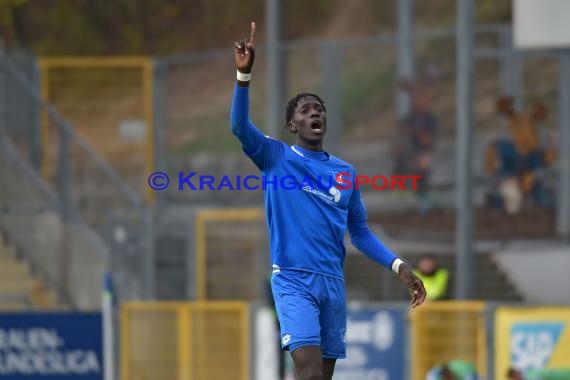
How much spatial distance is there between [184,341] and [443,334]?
272 centimetres

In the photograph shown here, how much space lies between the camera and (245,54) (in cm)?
909

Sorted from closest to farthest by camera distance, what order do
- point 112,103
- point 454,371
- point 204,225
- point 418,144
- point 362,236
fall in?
point 362,236, point 454,371, point 204,225, point 418,144, point 112,103

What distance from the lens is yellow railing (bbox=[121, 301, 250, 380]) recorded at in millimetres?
18141

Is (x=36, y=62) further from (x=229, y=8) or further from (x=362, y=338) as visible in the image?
(x=229, y=8)

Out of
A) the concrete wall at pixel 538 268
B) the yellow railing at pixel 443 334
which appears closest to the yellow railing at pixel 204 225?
the concrete wall at pixel 538 268

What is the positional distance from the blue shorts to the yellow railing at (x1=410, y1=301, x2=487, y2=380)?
23.7 feet

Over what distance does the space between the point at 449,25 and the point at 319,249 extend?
2629 centimetres

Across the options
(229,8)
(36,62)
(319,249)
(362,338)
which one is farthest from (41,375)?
(229,8)

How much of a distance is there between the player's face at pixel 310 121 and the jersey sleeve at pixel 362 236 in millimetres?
462

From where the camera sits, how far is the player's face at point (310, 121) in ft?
31.5

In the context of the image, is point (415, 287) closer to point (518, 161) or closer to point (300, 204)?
point (300, 204)

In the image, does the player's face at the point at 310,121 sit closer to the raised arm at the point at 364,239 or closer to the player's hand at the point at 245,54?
the raised arm at the point at 364,239

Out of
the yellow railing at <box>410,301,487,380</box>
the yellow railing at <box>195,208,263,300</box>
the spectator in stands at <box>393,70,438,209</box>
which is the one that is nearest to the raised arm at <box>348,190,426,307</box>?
the yellow railing at <box>410,301,487,380</box>
